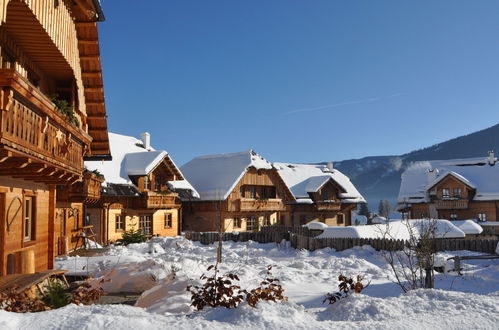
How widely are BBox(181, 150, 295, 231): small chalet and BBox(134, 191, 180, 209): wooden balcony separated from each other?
3706 millimetres

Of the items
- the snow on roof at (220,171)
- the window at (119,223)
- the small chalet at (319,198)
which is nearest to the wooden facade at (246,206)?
the snow on roof at (220,171)

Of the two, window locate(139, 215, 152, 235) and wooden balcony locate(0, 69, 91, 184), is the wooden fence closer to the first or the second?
window locate(139, 215, 152, 235)

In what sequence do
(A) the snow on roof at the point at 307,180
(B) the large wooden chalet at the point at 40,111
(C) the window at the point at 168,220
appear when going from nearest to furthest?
(B) the large wooden chalet at the point at 40,111, (C) the window at the point at 168,220, (A) the snow on roof at the point at 307,180

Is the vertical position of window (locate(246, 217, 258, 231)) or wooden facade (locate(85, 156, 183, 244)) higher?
wooden facade (locate(85, 156, 183, 244))

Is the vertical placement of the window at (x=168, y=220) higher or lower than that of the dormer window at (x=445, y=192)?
lower

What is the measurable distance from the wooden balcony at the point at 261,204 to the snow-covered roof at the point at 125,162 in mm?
6028

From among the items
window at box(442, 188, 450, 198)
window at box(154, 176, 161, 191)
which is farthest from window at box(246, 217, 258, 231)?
window at box(442, 188, 450, 198)

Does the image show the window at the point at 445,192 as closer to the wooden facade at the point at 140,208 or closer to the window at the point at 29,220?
the wooden facade at the point at 140,208

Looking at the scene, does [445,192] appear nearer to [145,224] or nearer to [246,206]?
[246,206]

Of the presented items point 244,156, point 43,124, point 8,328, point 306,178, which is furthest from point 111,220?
point 306,178

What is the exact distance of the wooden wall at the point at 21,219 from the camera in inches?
361

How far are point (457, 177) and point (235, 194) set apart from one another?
2197 centimetres

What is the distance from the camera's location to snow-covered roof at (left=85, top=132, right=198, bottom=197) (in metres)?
26.8

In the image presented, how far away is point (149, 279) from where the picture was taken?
37.4ft
